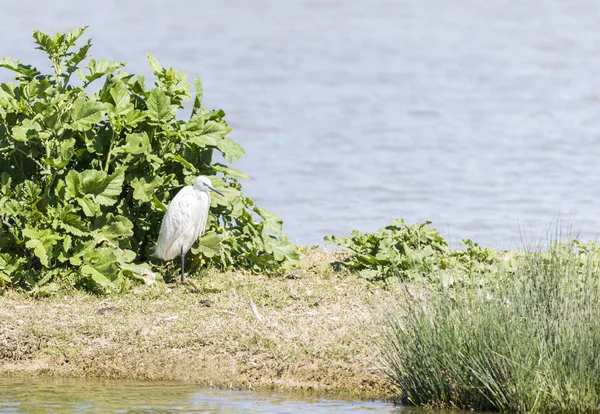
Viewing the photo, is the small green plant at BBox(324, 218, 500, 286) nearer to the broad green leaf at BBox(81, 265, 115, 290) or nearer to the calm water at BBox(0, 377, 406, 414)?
the broad green leaf at BBox(81, 265, 115, 290)

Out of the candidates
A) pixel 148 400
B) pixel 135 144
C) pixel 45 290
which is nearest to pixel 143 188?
pixel 135 144

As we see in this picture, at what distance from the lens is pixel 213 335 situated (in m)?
7.92

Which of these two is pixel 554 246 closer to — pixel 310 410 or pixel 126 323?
pixel 310 410

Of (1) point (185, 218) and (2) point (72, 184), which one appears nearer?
(2) point (72, 184)

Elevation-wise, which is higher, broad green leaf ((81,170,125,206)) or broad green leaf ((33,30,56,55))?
broad green leaf ((33,30,56,55))

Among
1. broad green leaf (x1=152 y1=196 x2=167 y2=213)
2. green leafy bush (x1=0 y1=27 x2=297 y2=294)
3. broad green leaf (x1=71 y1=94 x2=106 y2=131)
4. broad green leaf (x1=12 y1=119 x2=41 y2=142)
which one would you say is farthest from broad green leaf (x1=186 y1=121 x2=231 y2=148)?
broad green leaf (x1=12 y1=119 x2=41 y2=142)

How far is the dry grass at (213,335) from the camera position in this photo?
7070 millimetres

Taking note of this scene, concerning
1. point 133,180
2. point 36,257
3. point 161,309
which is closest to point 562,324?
point 161,309

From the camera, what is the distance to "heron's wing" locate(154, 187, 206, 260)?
9.64 metres

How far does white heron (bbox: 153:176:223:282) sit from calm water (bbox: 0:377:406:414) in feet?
9.04

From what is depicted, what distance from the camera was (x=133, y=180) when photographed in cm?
995

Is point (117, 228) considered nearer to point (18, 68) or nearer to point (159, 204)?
point (159, 204)

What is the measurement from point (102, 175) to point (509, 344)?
17.8 ft

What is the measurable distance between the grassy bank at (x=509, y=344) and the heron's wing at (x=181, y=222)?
400cm
